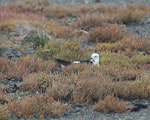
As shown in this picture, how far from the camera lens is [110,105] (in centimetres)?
785

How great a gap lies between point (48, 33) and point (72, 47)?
8.41ft

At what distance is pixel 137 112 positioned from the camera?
791cm

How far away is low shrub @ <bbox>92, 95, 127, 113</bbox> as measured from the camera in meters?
7.84

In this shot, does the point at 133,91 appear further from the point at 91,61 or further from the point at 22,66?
the point at 22,66

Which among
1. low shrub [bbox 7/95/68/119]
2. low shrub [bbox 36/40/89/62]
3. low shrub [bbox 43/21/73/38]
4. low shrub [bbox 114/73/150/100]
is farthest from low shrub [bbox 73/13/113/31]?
low shrub [bbox 7/95/68/119]

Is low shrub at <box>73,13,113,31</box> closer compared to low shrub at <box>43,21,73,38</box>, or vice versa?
low shrub at <box>43,21,73,38</box>

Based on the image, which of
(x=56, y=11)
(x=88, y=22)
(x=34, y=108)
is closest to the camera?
(x=34, y=108)

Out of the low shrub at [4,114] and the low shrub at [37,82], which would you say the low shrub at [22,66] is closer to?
the low shrub at [37,82]

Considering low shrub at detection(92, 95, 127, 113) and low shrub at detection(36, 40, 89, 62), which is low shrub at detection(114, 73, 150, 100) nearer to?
low shrub at detection(92, 95, 127, 113)

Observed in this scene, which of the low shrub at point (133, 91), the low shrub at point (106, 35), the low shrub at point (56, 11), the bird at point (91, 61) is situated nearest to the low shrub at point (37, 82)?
the bird at point (91, 61)

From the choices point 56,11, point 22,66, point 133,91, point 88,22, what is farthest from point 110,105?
point 56,11

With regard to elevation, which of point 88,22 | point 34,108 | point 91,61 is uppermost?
point 88,22

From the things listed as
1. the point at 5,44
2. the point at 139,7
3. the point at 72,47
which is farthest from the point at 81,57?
the point at 139,7

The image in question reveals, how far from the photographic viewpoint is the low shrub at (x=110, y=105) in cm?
784
